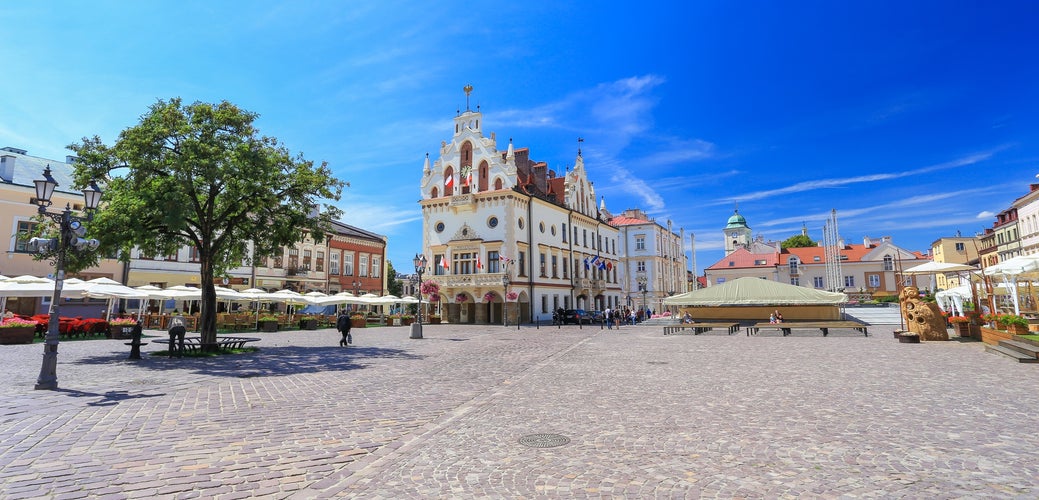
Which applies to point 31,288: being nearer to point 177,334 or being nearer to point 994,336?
point 177,334

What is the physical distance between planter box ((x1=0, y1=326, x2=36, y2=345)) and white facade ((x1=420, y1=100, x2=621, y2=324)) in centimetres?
2755

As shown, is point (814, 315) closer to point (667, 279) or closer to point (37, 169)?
point (667, 279)

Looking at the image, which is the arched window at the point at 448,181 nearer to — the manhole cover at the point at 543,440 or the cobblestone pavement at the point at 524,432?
the cobblestone pavement at the point at 524,432

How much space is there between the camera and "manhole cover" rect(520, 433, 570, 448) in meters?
6.64

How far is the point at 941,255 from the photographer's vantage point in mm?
83188

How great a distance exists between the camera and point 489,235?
45.3 meters

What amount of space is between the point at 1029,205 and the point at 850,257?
87.8ft

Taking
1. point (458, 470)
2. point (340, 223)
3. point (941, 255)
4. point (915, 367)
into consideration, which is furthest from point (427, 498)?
point (941, 255)

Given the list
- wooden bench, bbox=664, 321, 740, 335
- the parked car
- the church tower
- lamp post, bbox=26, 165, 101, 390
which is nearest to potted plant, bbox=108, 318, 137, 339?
lamp post, bbox=26, 165, 101, 390

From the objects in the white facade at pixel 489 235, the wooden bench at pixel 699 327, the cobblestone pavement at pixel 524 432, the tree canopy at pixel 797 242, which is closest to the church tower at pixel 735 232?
the tree canopy at pixel 797 242

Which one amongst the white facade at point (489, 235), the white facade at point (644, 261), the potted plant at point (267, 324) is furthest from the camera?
the white facade at point (644, 261)

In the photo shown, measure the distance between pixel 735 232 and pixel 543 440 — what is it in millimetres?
135810

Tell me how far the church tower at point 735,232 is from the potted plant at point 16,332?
129 metres

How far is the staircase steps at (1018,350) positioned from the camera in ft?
43.6
